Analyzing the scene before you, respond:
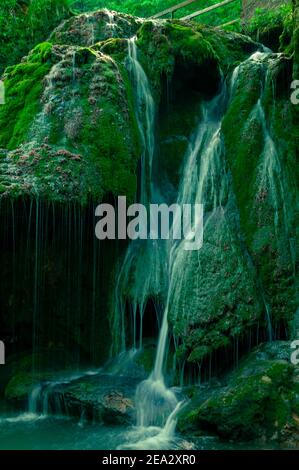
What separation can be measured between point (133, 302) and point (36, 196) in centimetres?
278

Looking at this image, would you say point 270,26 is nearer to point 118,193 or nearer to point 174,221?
point 174,221

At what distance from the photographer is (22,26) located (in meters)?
17.3

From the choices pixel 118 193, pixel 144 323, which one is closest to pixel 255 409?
pixel 144 323

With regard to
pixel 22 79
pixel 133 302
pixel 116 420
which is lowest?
pixel 116 420

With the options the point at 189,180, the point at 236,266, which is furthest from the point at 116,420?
the point at 189,180

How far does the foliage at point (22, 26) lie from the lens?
17.1m

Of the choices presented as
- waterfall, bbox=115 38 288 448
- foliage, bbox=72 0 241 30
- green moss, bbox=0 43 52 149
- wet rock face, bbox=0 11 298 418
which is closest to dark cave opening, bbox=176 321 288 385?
wet rock face, bbox=0 11 298 418

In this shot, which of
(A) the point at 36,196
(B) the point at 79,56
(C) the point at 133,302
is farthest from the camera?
(B) the point at 79,56

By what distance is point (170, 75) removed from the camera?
1262 cm

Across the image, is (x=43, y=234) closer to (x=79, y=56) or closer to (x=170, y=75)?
(x=79, y=56)

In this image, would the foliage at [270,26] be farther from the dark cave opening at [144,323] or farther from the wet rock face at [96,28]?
the dark cave opening at [144,323]

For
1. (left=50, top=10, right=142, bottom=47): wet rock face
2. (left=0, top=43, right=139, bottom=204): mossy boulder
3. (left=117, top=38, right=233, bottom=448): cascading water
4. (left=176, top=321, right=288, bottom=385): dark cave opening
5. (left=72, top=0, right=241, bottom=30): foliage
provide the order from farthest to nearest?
(left=72, top=0, right=241, bottom=30): foliage, (left=50, top=10, right=142, bottom=47): wet rock face, (left=0, top=43, right=139, bottom=204): mossy boulder, (left=176, top=321, right=288, bottom=385): dark cave opening, (left=117, top=38, right=233, bottom=448): cascading water

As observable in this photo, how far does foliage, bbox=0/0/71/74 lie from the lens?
17078mm

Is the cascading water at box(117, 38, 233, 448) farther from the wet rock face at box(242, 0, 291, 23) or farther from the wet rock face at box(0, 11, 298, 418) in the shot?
the wet rock face at box(242, 0, 291, 23)
